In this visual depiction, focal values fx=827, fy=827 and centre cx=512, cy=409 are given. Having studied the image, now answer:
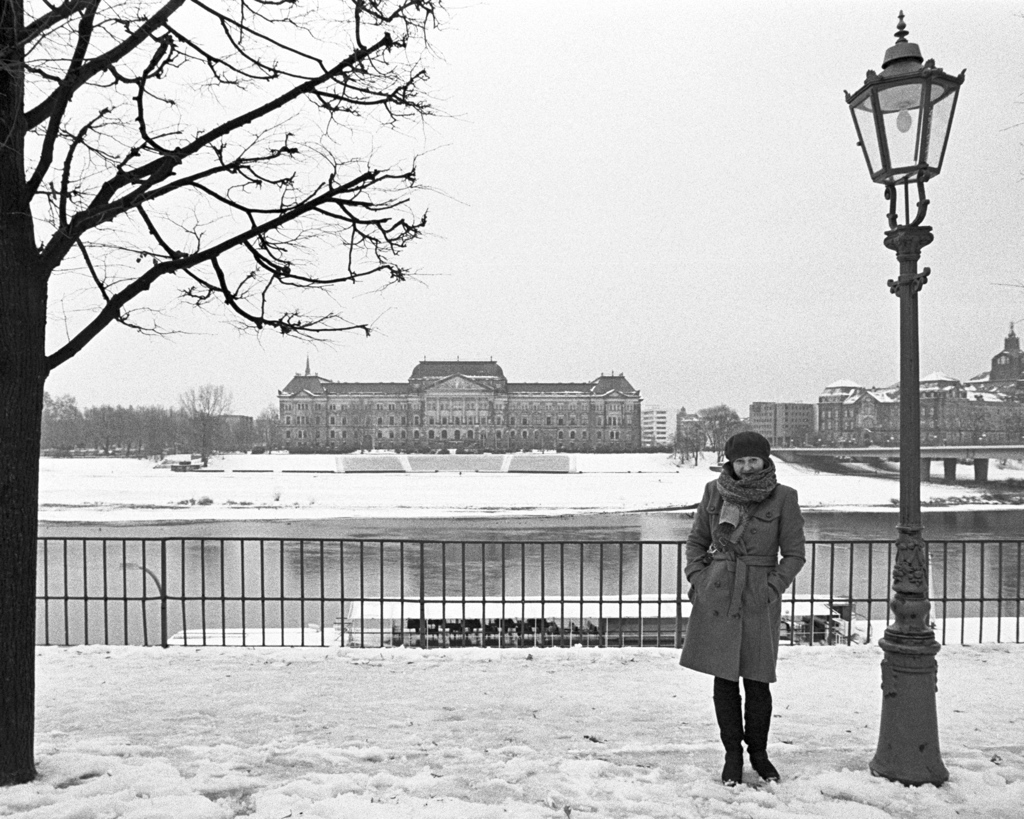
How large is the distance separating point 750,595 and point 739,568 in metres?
0.14

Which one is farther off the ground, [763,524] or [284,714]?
[763,524]

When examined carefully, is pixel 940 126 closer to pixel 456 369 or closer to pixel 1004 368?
pixel 456 369

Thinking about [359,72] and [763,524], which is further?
[359,72]

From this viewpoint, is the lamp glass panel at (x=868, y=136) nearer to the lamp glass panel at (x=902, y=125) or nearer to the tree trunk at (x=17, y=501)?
the lamp glass panel at (x=902, y=125)

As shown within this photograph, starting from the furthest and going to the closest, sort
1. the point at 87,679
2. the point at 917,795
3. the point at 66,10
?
1. the point at 87,679
2. the point at 917,795
3. the point at 66,10

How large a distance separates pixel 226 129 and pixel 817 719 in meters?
4.85

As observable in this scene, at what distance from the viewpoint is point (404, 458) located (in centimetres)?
8131

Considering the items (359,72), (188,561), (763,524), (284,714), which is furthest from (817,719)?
(188,561)

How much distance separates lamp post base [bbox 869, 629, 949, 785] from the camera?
4.04 meters

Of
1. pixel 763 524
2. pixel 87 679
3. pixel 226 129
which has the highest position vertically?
Answer: pixel 226 129

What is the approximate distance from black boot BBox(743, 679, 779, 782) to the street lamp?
575 millimetres

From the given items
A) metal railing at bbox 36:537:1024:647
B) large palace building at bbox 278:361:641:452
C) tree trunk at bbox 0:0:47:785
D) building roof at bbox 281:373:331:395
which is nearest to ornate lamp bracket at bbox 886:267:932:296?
metal railing at bbox 36:537:1024:647

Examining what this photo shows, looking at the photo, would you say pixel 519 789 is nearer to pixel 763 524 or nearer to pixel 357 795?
pixel 357 795

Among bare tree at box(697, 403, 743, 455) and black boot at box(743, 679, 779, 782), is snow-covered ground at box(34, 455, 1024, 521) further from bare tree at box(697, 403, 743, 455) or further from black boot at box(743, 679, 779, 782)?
black boot at box(743, 679, 779, 782)
